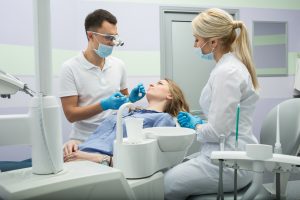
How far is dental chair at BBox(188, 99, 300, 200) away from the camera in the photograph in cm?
131

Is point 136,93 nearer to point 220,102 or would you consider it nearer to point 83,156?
point 83,156

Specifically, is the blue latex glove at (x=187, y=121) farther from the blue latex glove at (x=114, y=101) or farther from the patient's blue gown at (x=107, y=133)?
the blue latex glove at (x=114, y=101)

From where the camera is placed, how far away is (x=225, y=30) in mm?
1547

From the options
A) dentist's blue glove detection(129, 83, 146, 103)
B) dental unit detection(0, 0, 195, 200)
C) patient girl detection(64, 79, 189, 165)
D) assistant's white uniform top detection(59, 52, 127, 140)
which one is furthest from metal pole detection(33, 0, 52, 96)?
assistant's white uniform top detection(59, 52, 127, 140)

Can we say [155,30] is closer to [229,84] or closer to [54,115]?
[229,84]

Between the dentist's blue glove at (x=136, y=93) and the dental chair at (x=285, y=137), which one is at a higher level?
the dentist's blue glove at (x=136, y=93)

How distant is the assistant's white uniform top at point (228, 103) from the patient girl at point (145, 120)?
0.43 metres

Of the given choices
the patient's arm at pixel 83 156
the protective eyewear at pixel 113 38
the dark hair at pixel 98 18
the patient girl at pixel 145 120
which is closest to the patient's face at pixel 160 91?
the patient girl at pixel 145 120

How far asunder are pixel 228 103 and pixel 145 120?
25.2 inches

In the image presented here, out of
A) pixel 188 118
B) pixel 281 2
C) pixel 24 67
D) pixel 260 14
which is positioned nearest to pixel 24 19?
pixel 24 67

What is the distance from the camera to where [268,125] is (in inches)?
66.1

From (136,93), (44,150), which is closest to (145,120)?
(136,93)

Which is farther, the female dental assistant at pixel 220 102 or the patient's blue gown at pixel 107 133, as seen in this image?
the patient's blue gown at pixel 107 133

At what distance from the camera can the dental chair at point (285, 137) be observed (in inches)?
51.5
